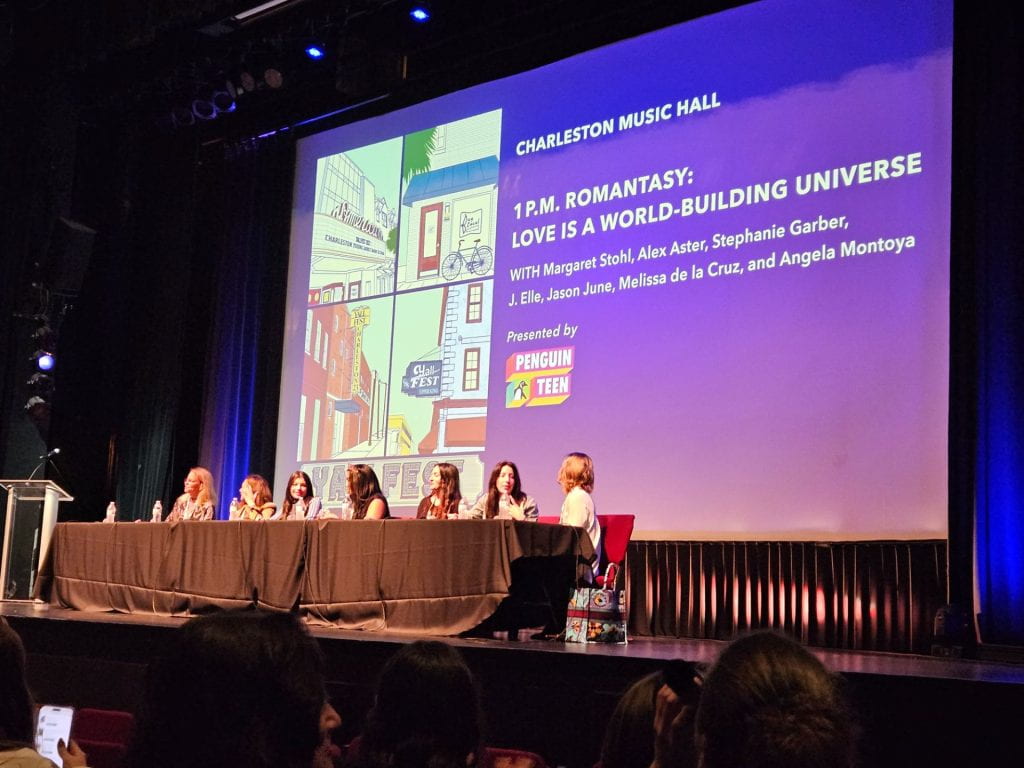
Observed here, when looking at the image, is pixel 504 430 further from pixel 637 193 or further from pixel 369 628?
pixel 369 628

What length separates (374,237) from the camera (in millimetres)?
8727

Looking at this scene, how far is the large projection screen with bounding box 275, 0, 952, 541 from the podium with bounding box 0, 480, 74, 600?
79.6 inches

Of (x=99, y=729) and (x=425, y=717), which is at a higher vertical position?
(x=425, y=717)

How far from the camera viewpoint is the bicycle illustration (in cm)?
789

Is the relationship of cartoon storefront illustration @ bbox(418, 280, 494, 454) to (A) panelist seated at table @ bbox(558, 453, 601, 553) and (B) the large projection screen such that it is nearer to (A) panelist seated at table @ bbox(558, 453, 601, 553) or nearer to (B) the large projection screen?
(B) the large projection screen

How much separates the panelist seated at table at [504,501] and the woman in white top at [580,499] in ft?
0.71

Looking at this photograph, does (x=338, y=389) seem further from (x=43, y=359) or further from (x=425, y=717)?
(x=425, y=717)

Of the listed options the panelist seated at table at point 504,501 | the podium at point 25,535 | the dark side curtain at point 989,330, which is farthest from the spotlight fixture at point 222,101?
the dark side curtain at point 989,330

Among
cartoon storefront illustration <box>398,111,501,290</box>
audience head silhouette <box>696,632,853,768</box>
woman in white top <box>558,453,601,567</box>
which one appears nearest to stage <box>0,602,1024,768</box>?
woman in white top <box>558,453,601,567</box>

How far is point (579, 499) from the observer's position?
562 centimetres

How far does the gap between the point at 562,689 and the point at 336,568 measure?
89.8 inches

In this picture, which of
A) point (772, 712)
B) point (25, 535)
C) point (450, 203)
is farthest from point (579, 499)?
point (772, 712)

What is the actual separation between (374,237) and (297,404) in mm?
1632

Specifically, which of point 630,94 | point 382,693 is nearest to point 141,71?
point 630,94
